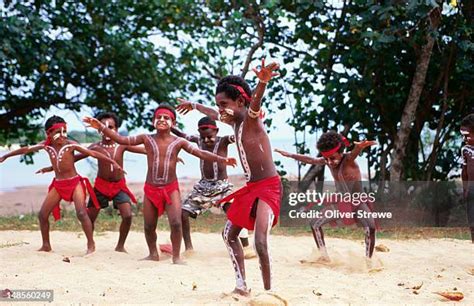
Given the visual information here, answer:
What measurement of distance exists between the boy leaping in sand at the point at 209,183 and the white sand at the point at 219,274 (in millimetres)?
405

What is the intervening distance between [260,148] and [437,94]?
696cm

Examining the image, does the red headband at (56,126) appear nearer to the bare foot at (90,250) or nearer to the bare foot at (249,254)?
the bare foot at (90,250)

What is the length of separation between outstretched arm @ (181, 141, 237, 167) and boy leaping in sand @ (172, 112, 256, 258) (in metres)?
0.76

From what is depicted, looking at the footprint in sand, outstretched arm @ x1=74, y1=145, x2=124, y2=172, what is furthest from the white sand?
outstretched arm @ x1=74, y1=145, x2=124, y2=172

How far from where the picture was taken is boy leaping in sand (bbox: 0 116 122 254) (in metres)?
6.91

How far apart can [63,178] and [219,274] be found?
198cm

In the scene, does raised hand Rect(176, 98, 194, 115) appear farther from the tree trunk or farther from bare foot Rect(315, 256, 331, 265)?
the tree trunk

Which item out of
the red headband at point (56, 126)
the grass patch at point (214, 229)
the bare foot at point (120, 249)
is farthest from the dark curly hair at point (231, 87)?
the grass patch at point (214, 229)

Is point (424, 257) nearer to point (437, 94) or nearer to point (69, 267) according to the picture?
point (69, 267)

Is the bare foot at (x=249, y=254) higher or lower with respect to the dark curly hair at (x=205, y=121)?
lower

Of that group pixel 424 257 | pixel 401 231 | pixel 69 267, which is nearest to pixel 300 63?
pixel 401 231

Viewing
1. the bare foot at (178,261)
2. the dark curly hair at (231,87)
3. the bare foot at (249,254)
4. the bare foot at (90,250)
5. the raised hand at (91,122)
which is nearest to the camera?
the dark curly hair at (231,87)

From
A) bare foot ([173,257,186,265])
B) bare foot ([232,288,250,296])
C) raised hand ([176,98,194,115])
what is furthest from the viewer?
bare foot ([173,257,186,265])

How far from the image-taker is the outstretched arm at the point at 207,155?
6.18 metres
